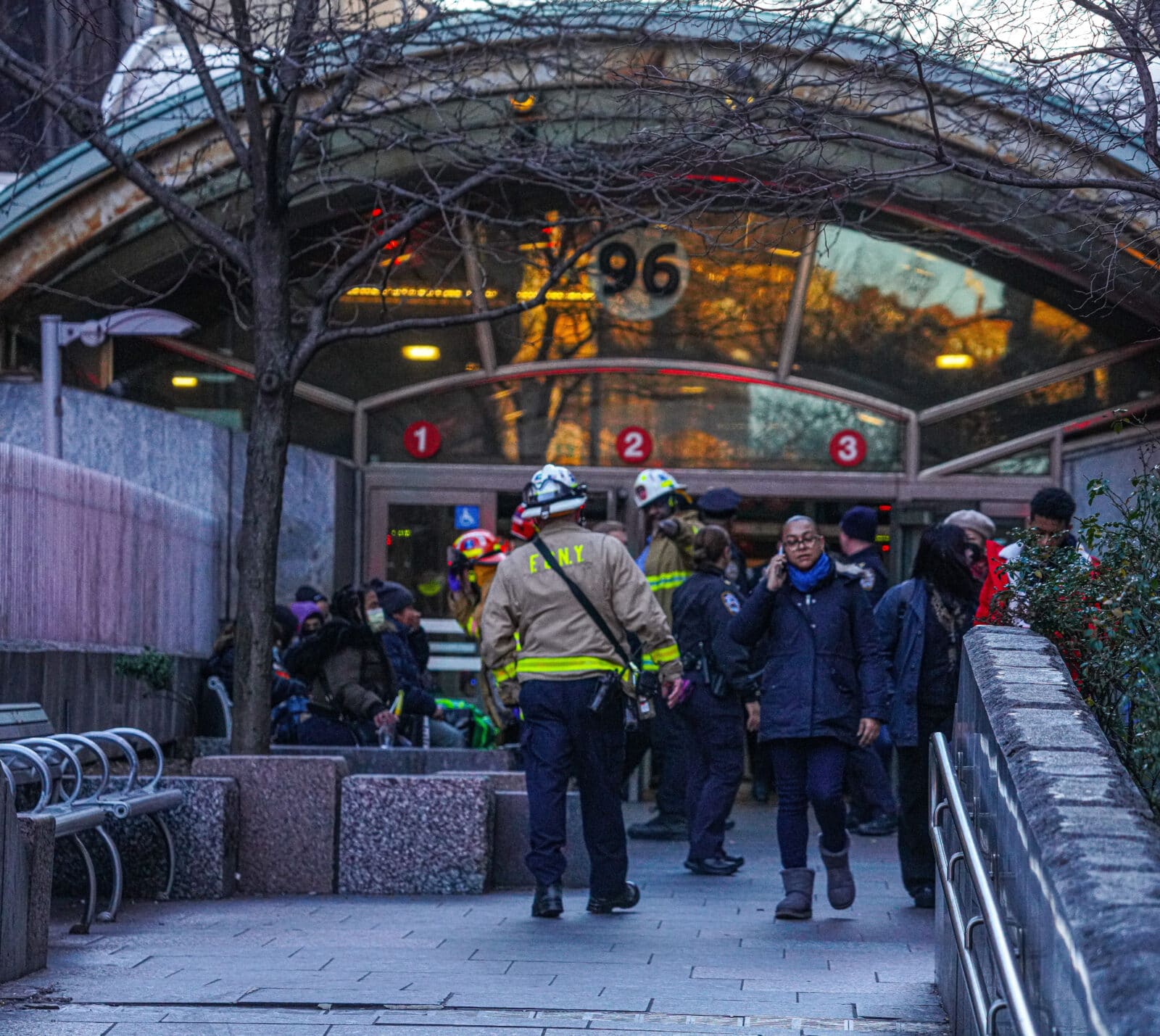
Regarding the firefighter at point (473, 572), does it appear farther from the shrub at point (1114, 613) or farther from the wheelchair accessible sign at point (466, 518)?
the shrub at point (1114, 613)

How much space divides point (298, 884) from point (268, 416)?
2403 mm

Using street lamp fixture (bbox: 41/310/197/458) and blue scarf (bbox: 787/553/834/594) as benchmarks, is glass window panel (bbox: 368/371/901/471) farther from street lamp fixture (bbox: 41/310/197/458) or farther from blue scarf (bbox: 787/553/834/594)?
blue scarf (bbox: 787/553/834/594)

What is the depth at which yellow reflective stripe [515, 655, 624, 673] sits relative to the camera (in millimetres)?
8164

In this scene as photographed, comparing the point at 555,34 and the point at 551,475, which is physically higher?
the point at 555,34

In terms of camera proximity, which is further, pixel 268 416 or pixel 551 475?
pixel 268 416

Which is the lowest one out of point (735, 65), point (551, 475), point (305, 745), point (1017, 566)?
point (305, 745)

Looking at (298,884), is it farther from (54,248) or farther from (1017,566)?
(54,248)

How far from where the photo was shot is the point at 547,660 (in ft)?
26.9

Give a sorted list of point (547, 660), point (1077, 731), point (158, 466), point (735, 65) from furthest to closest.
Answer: point (158, 466), point (547, 660), point (735, 65), point (1077, 731)

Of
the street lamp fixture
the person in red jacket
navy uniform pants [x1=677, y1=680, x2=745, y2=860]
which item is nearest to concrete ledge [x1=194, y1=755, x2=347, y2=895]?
navy uniform pants [x1=677, y1=680, x2=745, y2=860]

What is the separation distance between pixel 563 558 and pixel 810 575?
1140 millimetres

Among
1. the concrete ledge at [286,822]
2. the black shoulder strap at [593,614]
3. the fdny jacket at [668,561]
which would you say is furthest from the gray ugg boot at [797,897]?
the fdny jacket at [668,561]

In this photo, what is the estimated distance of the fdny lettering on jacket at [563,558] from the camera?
327 inches

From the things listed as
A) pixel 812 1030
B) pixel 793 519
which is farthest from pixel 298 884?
pixel 812 1030
